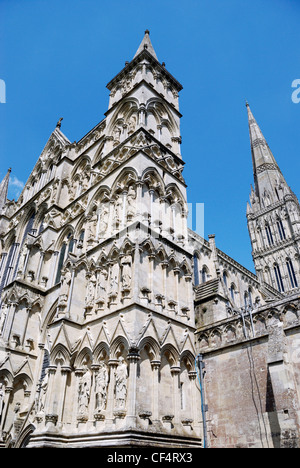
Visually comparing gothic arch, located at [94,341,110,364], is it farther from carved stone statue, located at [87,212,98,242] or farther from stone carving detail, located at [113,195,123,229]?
carved stone statue, located at [87,212,98,242]

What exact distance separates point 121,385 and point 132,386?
1.24ft

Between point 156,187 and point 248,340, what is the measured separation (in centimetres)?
740

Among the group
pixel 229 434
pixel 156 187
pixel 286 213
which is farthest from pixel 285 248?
pixel 229 434

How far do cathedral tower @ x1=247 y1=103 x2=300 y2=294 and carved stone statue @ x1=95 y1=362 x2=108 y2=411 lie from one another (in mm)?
40831

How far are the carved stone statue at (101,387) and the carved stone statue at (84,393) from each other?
503mm

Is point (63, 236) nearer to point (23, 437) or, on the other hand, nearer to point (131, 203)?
point (131, 203)

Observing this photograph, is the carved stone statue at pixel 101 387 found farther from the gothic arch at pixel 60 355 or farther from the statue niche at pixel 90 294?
the statue niche at pixel 90 294

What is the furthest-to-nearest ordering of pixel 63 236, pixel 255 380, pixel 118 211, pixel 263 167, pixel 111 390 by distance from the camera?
pixel 263 167
pixel 63 236
pixel 118 211
pixel 111 390
pixel 255 380

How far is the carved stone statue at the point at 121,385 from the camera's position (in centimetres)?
960

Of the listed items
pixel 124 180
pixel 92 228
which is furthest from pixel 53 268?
pixel 124 180

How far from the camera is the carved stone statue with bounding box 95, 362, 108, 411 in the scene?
10289 mm

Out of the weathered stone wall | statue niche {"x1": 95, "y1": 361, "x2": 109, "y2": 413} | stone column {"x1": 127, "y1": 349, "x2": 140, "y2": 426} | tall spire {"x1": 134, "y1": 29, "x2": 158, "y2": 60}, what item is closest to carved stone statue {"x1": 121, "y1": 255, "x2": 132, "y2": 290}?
stone column {"x1": 127, "y1": 349, "x2": 140, "y2": 426}

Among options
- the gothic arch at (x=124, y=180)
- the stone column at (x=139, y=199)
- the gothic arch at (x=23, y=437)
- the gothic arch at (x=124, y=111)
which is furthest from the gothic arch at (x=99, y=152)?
the gothic arch at (x=23, y=437)

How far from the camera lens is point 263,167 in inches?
2571
